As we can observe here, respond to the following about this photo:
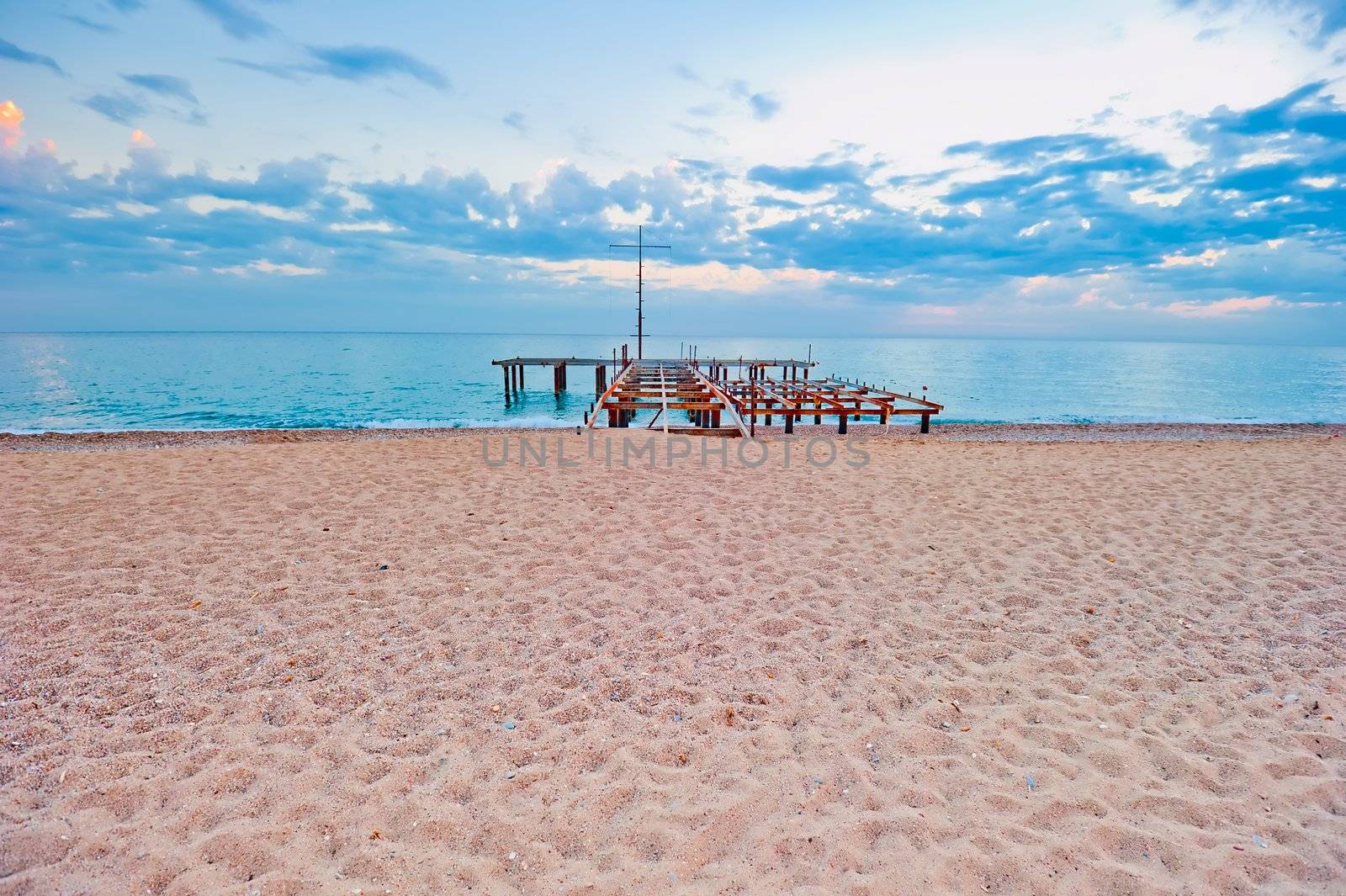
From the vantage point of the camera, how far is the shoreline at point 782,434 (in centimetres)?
1844

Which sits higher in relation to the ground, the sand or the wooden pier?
the wooden pier

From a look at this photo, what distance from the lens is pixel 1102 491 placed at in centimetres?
884

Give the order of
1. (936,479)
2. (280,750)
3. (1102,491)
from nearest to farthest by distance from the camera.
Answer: (280,750) < (1102,491) < (936,479)

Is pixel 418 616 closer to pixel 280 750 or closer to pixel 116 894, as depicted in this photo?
pixel 280 750

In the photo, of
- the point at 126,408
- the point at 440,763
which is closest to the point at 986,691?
the point at 440,763

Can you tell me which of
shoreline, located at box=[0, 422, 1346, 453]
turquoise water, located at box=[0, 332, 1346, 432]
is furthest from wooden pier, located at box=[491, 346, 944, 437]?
turquoise water, located at box=[0, 332, 1346, 432]

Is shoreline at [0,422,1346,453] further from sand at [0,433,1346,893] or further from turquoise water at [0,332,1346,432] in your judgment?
sand at [0,433,1346,893]

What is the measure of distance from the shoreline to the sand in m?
11.2

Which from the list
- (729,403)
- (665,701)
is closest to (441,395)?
(729,403)

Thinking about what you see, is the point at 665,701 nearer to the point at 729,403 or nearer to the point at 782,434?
the point at 729,403

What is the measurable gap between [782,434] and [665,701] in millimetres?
14805

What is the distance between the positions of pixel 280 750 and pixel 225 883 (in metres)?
0.85

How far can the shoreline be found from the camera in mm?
18438

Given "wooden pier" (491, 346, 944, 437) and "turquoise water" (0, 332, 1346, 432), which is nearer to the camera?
"wooden pier" (491, 346, 944, 437)
